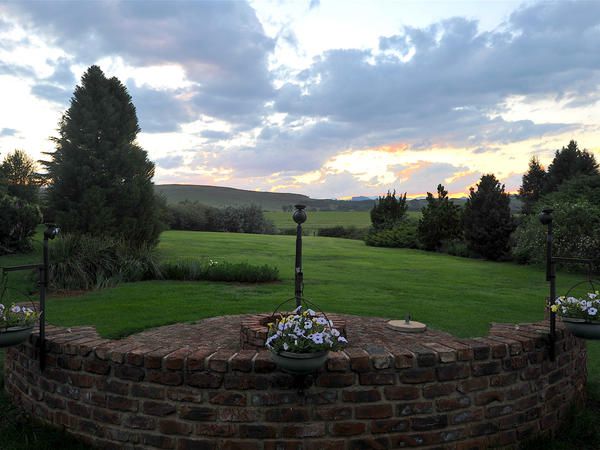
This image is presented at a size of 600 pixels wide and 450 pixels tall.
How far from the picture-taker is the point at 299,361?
310 cm

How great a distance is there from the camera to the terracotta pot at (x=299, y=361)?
3.09 metres

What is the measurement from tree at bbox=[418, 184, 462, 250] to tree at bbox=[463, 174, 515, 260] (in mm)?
2456

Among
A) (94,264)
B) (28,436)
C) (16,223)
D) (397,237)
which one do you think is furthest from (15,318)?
(397,237)

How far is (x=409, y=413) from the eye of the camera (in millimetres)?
3514

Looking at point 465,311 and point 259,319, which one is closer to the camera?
point 259,319

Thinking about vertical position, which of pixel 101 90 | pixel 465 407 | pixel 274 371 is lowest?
pixel 465 407

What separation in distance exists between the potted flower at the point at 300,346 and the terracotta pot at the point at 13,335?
215cm

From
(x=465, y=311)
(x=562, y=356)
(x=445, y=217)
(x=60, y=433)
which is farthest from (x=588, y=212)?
(x=60, y=433)

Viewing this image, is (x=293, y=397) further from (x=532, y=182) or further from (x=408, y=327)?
(x=532, y=182)

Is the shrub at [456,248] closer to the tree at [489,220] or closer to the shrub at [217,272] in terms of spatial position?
the tree at [489,220]

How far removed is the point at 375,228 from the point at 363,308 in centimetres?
2253

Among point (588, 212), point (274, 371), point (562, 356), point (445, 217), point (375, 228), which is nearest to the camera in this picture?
point (274, 371)

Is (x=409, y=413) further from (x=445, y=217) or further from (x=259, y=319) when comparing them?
(x=445, y=217)

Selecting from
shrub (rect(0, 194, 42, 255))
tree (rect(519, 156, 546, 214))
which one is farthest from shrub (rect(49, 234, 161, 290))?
tree (rect(519, 156, 546, 214))
